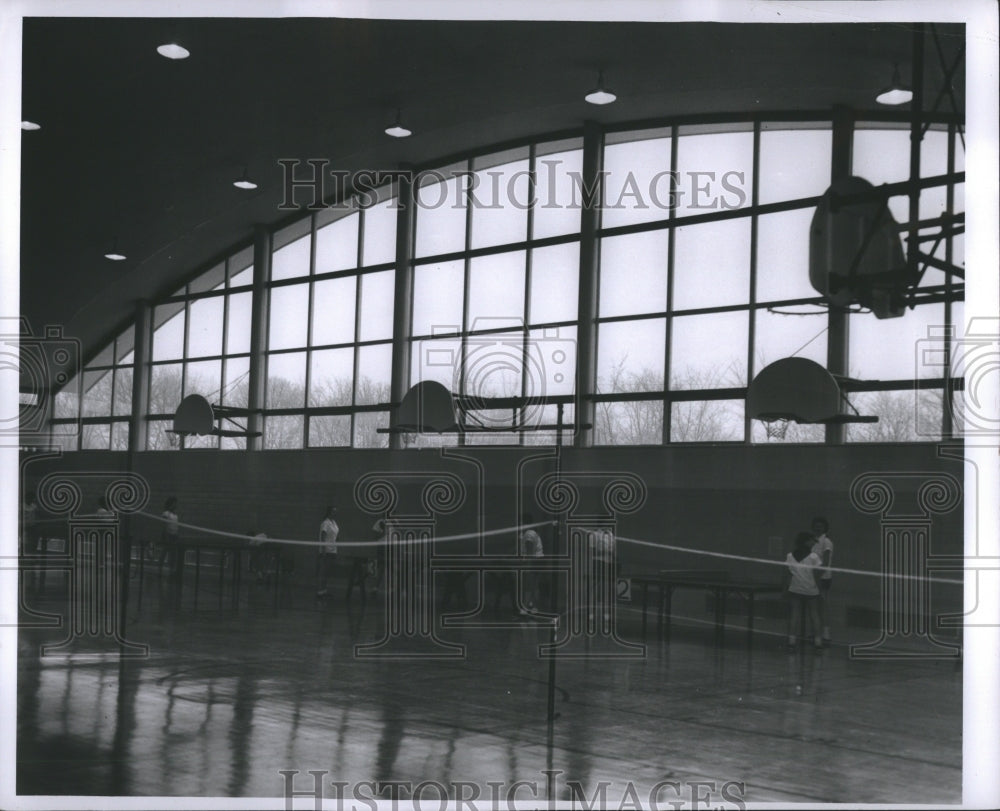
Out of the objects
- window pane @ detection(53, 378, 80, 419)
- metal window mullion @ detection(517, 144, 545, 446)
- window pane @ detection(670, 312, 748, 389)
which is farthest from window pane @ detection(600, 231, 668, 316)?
window pane @ detection(53, 378, 80, 419)

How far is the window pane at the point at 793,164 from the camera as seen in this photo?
12.7 m

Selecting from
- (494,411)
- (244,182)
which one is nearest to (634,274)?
(494,411)

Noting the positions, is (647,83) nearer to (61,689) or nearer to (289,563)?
(289,563)

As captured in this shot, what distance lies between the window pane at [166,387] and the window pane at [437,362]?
4571 mm

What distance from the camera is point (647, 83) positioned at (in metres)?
12.0

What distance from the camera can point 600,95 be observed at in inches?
462

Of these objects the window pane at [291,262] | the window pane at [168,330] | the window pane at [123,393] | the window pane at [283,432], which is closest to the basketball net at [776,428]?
the window pane at [283,432]

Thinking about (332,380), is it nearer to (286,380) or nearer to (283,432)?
(286,380)

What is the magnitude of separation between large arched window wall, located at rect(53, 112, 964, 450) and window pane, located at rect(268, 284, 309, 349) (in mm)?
35

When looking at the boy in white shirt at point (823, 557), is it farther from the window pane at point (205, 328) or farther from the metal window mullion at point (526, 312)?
the window pane at point (205, 328)

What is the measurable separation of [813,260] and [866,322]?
4541mm

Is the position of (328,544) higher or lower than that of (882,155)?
lower

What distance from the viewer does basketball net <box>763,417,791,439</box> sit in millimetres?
13336

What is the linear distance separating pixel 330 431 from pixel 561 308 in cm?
407
